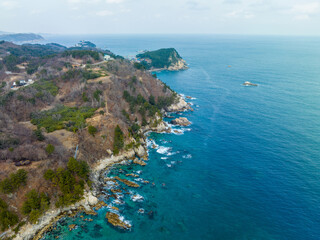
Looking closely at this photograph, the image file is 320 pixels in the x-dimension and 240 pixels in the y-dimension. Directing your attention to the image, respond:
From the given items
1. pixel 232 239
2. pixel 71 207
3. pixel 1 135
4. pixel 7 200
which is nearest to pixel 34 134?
pixel 1 135

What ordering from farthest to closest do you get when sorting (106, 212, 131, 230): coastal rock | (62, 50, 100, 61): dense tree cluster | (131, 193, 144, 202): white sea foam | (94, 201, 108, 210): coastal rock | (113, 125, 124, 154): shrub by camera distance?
(62, 50, 100, 61): dense tree cluster
(113, 125, 124, 154): shrub
(131, 193, 144, 202): white sea foam
(94, 201, 108, 210): coastal rock
(106, 212, 131, 230): coastal rock

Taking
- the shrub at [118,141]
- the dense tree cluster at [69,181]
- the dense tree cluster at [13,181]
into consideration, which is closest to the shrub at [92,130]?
the shrub at [118,141]

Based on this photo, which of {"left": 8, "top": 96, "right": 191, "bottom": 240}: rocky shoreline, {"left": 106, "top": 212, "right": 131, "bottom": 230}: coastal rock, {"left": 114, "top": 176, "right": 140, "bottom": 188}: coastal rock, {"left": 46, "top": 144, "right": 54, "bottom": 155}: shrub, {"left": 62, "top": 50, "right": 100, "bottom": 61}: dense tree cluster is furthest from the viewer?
{"left": 62, "top": 50, "right": 100, "bottom": 61}: dense tree cluster

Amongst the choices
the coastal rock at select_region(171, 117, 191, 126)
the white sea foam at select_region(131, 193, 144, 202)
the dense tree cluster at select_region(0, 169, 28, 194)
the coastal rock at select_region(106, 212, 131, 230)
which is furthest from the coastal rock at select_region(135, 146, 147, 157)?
the dense tree cluster at select_region(0, 169, 28, 194)

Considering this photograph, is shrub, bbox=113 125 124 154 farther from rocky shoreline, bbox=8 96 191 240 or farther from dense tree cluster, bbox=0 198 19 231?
dense tree cluster, bbox=0 198 19 231

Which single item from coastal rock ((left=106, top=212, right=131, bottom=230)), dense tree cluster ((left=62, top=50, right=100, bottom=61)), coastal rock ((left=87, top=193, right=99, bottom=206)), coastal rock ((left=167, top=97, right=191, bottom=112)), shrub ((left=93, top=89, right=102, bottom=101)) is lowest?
coastal rock ((left=106, top=212, right=131, bottom=230))

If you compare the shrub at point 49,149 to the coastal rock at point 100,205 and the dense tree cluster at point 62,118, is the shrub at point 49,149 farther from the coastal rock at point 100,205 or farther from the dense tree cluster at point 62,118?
the coastal rock at point 100,205

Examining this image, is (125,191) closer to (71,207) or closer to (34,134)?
(71,207)
